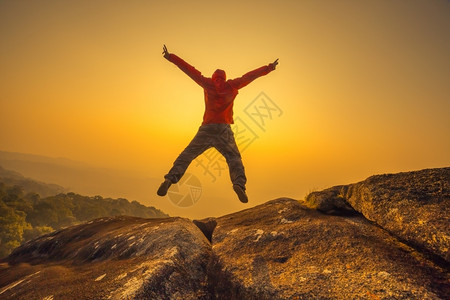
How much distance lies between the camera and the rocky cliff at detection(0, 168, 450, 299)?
10.4 feet

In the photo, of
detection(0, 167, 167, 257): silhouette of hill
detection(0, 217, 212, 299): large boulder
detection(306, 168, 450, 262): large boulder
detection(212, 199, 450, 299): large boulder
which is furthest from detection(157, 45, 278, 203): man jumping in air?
detection(0, 167, 167, 257): silhouette of hill

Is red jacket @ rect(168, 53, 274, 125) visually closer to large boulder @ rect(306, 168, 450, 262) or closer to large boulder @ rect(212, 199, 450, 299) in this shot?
large boulder @ rect(212, 199, 450, 299)

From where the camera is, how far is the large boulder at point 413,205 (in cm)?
325

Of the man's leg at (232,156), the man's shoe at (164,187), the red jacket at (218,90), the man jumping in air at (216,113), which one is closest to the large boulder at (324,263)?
the man's leg at (232,156)

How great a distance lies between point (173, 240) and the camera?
16.5ft

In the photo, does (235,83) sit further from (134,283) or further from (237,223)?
(134,283)

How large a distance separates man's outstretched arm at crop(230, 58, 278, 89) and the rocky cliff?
496 cm

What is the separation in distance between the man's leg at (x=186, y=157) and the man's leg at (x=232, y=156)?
432 mm

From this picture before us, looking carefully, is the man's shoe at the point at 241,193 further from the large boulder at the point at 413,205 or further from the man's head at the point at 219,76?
the man's head at the point at 219,76

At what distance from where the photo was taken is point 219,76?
844 centimetres

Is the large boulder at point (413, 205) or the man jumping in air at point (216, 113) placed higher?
the man jumping in air at point (216, 113)

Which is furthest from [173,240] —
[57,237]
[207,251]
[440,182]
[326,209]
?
[57,237]

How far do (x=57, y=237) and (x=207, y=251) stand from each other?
302 inches

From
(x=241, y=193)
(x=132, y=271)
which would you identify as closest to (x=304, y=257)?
(x=132, y=271)
